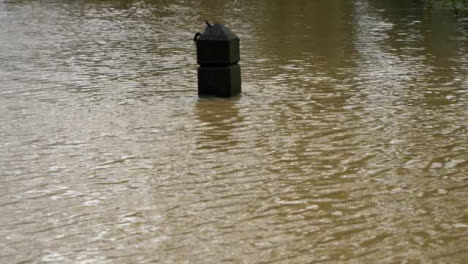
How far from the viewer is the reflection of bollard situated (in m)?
9.54

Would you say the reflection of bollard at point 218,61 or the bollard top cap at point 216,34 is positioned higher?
the bollard top cap at point 216,34

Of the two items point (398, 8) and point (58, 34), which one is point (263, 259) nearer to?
point (58, 34)

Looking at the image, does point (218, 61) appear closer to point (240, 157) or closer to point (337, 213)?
point (240, 157)

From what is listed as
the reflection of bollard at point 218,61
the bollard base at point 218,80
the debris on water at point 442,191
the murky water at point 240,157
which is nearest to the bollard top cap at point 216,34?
the reflection of bollard at point 218,61

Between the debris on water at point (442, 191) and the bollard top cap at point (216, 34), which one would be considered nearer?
the debris on water at point (442, 191)

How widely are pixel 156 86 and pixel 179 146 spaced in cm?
331

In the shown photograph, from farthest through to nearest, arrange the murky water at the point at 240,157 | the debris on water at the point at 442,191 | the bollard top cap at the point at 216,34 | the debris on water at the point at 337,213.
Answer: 1. the bollard top cap at the point at 216,34
2. the debris on water at the point at 442,191
3. the debris on water at the point at 337,213
4. the murky water at the point at 240,157

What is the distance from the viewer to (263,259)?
480 centimetres

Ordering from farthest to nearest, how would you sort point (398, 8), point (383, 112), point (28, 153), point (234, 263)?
point (398, 8) < point (383, 112) < point (28, 153) < point (234, 263)

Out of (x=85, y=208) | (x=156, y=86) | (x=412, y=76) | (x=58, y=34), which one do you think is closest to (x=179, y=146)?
(x=85, y=208)

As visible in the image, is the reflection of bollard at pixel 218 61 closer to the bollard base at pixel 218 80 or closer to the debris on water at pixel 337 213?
the bollard base at pixel 218 80

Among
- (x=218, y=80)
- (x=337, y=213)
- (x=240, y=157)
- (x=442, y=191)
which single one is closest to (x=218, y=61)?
(x=218, y=80)

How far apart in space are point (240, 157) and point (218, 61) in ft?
8.98

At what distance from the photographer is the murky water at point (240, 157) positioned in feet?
16.8
